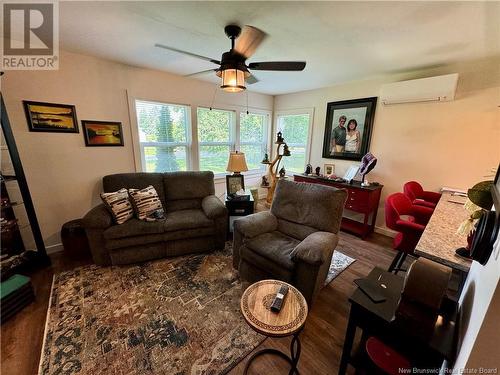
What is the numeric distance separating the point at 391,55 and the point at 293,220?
83.3 inches

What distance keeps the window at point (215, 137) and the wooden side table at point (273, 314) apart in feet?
9.35

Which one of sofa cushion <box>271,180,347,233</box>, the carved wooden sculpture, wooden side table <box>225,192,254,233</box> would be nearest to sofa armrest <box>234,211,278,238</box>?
sofa cushion <box>271,180,347,233</box>

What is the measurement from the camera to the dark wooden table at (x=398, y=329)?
2.83ft

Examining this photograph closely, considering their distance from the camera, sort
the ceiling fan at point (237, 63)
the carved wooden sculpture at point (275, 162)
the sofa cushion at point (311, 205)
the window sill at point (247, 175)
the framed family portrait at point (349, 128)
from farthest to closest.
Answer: the window sill at point (247, 175) < the carved wooden sculpture at point (275, 162) < the framed family portrait at point (349, 128) < the sofa cushion at point (311, 205) < the ceiling fan at point (237, 63)

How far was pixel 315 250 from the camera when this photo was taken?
1577 millimetres

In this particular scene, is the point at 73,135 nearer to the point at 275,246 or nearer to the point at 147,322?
the point at 147,322

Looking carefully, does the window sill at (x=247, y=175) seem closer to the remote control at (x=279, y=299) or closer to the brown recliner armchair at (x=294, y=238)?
the brown recliner armchair at (x=294, y=238)

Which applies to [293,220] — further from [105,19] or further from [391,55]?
→ [105,19]

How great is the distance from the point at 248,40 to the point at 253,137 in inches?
122

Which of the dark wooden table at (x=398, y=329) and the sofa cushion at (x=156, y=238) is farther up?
the dark wooden table at (x=398, y=329)

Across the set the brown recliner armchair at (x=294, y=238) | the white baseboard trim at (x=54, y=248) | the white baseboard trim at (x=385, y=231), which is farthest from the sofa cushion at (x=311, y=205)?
the white baseboard trim at (x=54, y=248)

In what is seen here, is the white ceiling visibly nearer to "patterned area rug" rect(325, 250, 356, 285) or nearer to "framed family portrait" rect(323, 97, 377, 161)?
"framed family portrait" rect(323, 97, 377, 161)

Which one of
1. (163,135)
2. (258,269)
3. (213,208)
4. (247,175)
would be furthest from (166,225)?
(247,175)

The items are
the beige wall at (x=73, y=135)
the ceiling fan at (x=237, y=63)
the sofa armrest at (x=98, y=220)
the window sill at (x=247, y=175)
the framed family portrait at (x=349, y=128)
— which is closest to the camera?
the ceiling fan at (x=237, y=63)
